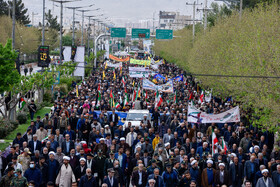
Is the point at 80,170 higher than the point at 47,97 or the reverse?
higher

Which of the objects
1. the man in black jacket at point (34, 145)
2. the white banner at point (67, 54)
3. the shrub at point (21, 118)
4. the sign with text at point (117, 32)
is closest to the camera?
the man in black jacket at point (34, 145)

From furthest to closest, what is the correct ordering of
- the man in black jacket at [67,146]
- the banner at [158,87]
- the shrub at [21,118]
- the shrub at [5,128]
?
1. the banner at [158,87]
2. the shrub at [21,118]
3. the shrub at [5,128]
4. the man in black jacket at [67,146]

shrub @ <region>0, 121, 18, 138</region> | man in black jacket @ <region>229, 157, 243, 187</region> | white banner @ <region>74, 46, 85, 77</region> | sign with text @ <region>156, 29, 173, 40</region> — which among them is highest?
sign with text @ <region>156, 29, 173, 40</region>

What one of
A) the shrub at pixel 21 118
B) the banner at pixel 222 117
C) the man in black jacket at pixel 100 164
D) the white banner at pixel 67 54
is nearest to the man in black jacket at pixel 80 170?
the man in black jacket at pixel 100 164

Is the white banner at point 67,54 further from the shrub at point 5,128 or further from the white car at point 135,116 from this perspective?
the white car at point 135,116

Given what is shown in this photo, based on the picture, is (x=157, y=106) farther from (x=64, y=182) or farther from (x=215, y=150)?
(x=64, y=182)

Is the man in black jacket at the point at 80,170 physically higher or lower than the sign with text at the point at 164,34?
lower

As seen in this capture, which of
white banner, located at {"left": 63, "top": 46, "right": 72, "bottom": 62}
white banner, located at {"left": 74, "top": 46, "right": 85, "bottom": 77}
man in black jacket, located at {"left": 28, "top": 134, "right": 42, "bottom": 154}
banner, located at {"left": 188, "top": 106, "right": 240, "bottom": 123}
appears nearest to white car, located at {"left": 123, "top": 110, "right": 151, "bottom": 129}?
banner, located at {"left": 188, "top": 106, "right": 240, "bottom": 123}

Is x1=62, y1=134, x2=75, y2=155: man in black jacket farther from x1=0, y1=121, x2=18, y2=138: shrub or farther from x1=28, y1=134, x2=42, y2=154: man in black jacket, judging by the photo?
x1=0, y1=121, x2=18, y2=138: shrub

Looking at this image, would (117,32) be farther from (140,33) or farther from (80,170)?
(80,170)

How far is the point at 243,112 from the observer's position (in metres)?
25.9

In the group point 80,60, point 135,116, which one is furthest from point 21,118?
point 80,60

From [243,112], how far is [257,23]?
4.73 m

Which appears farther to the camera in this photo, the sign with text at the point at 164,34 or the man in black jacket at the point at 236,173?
the sign with text at the point at 164,34
